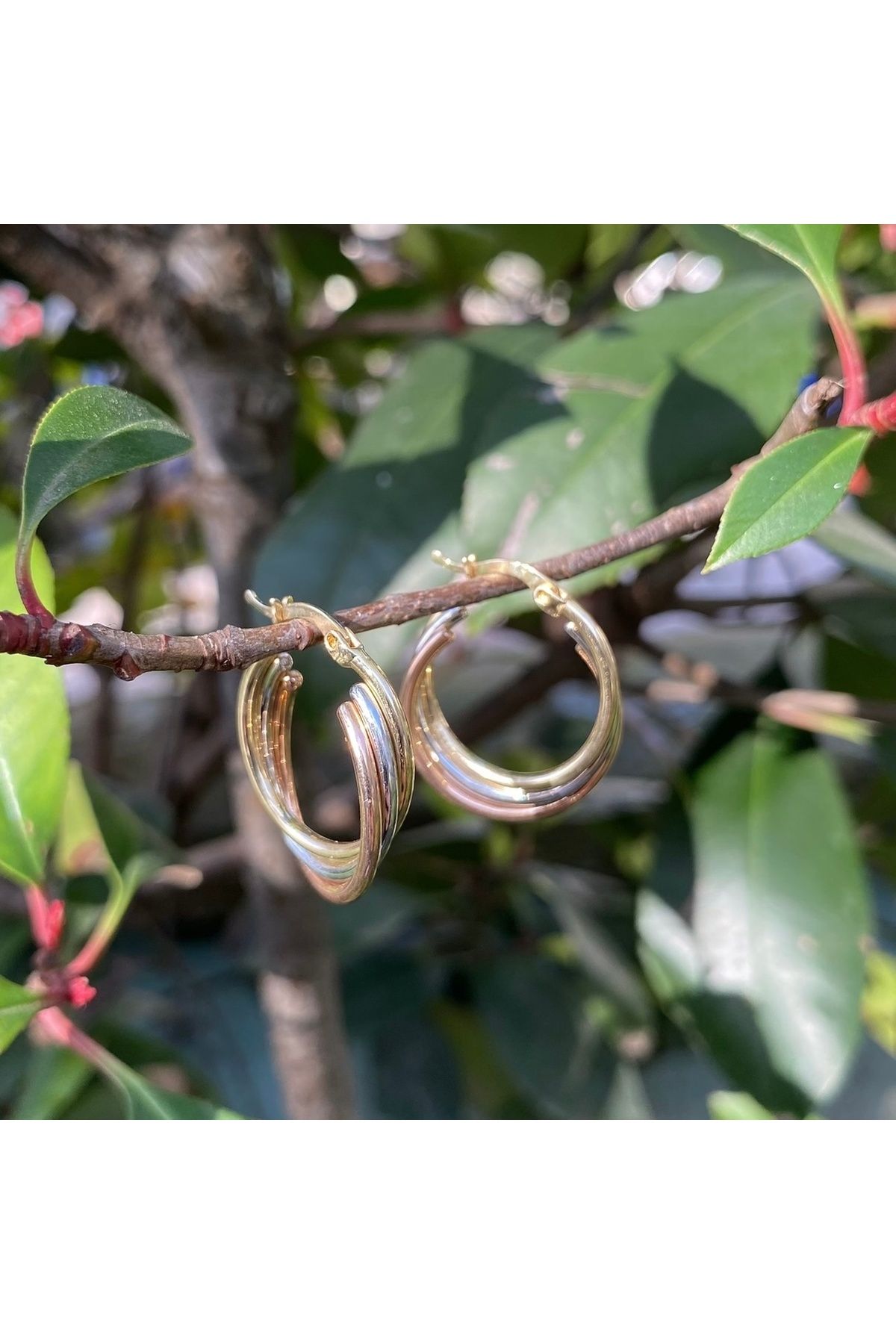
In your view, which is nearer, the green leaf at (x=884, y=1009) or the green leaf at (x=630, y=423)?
the green leaf at (x=630, y=423)

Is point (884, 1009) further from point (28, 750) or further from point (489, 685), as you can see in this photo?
point (28, 750)

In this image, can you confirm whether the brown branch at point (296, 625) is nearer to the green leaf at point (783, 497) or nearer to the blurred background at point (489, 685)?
the green leaf at point (783, 497)

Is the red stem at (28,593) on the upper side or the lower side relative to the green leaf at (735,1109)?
upper

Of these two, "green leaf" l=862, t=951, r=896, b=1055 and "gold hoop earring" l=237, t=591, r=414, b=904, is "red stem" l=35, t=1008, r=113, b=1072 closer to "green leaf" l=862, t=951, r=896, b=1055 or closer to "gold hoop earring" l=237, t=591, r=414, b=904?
"gold hoop earring" l=237, t=591, r=414, b=904

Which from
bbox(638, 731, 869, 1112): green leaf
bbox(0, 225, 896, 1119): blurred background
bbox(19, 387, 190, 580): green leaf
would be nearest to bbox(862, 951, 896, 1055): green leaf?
bbox(0, 225, 896, 1119): blurred background

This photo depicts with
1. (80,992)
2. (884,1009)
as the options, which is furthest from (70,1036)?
(884,1009)

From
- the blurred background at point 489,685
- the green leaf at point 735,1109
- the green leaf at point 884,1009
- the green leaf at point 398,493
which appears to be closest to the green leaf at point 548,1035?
the blurred background at point 489,685

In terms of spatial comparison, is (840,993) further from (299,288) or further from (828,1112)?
(299,288)
